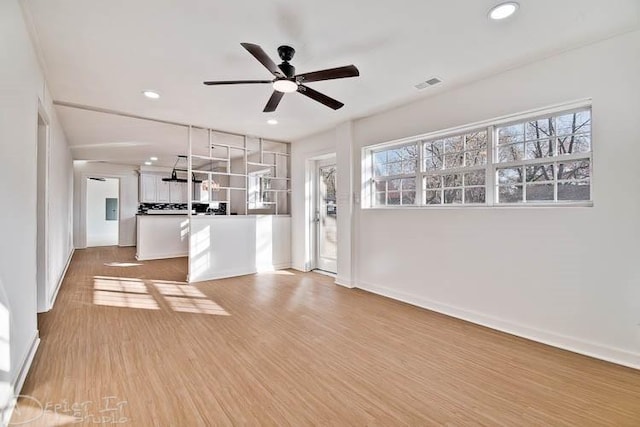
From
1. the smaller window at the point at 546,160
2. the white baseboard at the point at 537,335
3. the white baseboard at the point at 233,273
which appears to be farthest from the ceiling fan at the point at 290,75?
the white baseboard at the point at 233,273

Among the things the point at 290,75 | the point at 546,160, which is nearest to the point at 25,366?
the point at 290,75

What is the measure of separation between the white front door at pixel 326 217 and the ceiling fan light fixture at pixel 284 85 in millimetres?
2879

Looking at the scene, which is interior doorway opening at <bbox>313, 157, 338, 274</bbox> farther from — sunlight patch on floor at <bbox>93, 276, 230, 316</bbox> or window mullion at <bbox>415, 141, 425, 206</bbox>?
sunlight patch on floor at <bbox>93, 276, 230, 316</bbox>

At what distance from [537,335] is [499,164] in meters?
1.67

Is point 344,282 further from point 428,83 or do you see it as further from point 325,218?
point 428,83

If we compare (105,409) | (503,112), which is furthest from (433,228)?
(105,409)

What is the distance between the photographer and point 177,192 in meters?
9.27

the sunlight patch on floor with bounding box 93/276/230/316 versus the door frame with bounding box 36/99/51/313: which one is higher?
the door frame with bounding box 36/99/51/313

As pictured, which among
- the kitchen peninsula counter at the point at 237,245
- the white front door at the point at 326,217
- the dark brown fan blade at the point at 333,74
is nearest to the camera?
the dark brown fan blade at the point at 333,74

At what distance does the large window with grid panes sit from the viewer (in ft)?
8.57

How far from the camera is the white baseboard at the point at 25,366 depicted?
6.12 feet

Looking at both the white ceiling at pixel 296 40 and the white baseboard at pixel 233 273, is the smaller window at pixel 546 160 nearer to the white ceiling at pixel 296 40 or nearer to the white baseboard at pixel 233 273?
the white ceiling at pixel 296 40

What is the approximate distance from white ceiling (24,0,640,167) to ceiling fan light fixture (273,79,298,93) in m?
0.30

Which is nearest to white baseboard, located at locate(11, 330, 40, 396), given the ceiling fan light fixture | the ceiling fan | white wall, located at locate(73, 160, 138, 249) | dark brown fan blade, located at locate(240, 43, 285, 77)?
the ceiling fan
